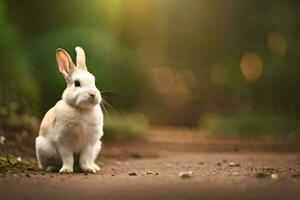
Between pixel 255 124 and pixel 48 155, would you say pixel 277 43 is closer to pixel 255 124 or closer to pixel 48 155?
pixel 255 124

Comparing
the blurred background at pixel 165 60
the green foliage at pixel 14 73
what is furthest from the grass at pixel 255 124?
the green foliage at pixel 14 73

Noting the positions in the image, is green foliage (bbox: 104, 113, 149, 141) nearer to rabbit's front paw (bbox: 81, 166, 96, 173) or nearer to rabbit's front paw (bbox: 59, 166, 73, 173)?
rabbit's front paw (bbox: 81, 166, 96, 173)

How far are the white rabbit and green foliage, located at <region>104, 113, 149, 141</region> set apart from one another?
5863mm

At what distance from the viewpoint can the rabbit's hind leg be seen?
605cm

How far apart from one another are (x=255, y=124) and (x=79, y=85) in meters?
10.2

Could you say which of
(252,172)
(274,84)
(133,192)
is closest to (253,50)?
(274,84)

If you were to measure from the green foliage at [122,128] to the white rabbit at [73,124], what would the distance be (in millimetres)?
5863

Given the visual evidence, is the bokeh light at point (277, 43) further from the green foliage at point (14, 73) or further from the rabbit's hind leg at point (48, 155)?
the rabbit's hind leg at point (48, 155)

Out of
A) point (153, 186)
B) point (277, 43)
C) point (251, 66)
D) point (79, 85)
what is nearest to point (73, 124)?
point (79, 85)

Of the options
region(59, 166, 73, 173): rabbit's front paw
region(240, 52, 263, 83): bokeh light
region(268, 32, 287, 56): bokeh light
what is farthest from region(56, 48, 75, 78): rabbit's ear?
region(240, 52, 263, 83): bokeh light

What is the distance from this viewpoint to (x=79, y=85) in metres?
5.81

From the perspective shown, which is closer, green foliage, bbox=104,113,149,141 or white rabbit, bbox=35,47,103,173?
white rabbit, bbox=35,47,103,173

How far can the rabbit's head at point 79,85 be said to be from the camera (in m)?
5.69

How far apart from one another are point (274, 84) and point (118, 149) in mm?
7733
